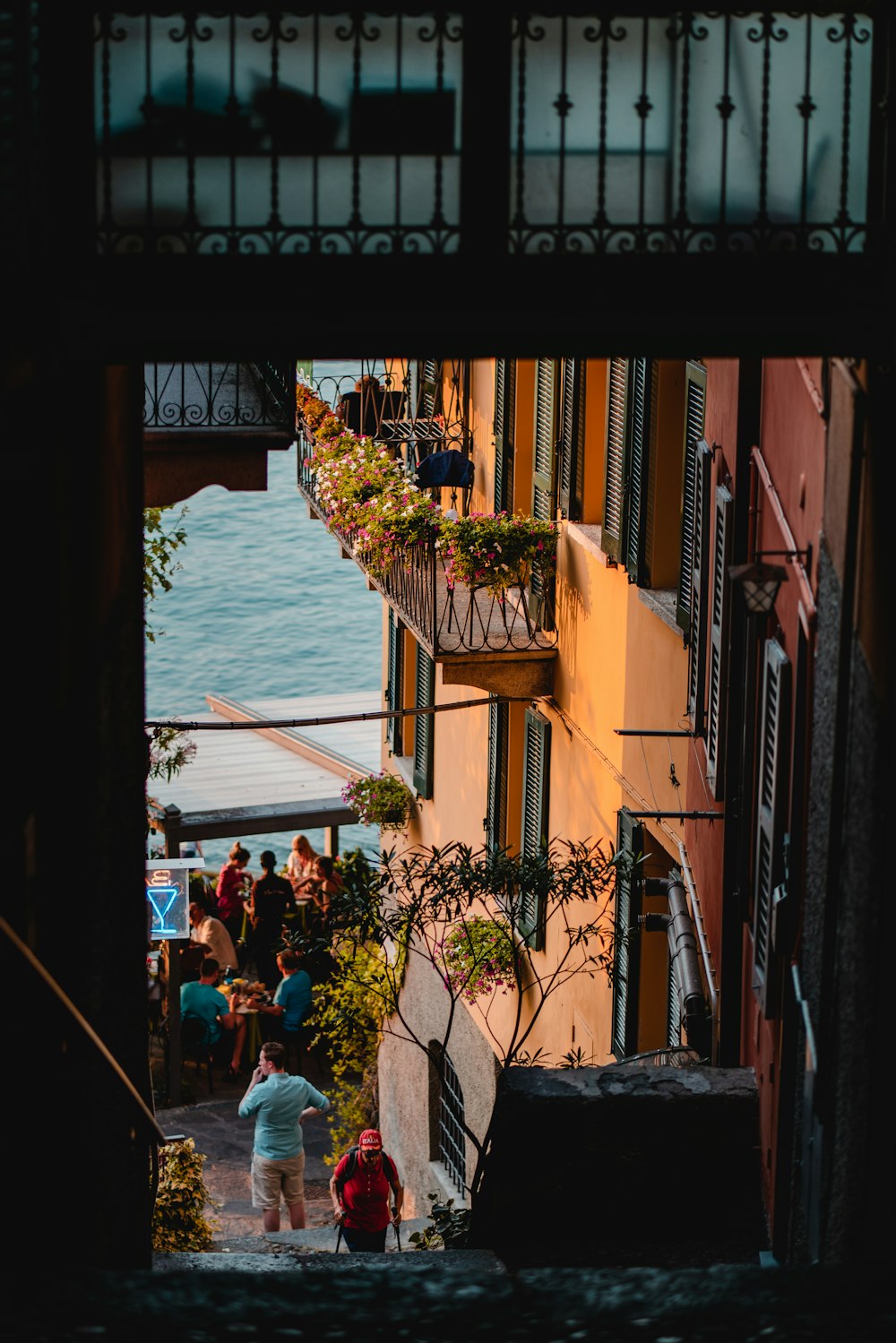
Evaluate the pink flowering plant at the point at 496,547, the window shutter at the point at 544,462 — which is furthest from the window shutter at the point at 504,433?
the pink flowering plant at the point at 496,547

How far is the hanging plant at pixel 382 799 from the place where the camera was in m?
18.5

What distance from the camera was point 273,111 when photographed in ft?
20.9

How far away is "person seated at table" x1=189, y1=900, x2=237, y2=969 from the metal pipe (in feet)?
28.4

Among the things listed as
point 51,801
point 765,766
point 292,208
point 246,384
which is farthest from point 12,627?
point 246,384

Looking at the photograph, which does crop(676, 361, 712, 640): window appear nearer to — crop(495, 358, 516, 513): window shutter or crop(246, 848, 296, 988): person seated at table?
crop(495, 358, 516, 513): window shutter

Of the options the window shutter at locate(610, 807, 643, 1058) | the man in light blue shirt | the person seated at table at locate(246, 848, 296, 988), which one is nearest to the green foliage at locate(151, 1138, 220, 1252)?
the man in light blue shirt

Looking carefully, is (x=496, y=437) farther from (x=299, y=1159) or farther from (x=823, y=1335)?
(x=823, y=1335)

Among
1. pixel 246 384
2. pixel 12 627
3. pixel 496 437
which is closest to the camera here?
pixel 12 627

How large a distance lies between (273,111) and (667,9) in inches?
48.9

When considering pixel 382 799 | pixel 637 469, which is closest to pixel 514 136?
pixel 637 469

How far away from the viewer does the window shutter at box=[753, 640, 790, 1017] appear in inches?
309

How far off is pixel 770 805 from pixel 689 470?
10.7 feet

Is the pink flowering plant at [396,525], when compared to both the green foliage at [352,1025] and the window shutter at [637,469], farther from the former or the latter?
the window shutter at [637,469]

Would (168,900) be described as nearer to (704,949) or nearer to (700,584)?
(704,949)
